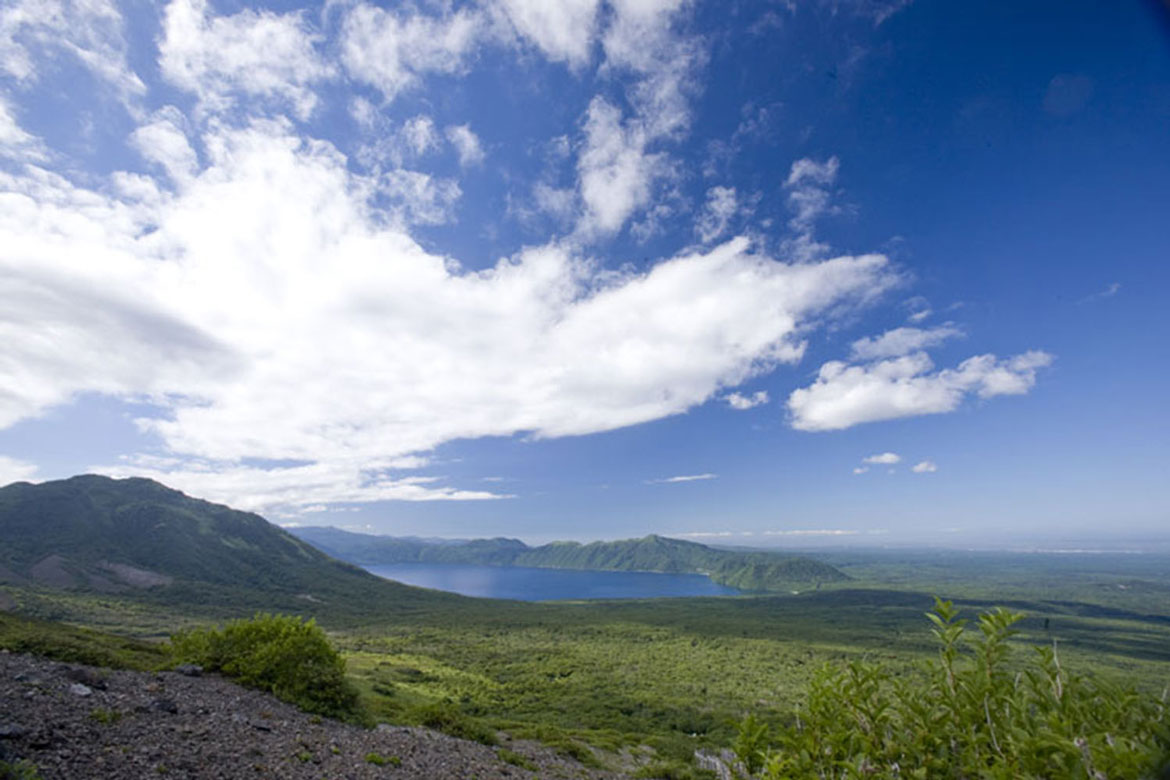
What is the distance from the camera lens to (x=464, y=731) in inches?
1019

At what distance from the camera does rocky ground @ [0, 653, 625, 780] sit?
37.7 feet

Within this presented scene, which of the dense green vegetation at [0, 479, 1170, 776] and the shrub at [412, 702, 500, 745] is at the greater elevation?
the shrub at [412, 702, 500, 745]

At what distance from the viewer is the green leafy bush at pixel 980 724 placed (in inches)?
144

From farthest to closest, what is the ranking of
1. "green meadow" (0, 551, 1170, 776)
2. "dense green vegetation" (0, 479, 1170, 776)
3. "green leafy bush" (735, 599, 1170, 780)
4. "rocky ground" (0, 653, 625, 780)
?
"green meadow" (0, 551, 1170, 776) → "dense green vegetation" (0, 479, 1170, 776) → "rocky ground" (0, 653, 625, 780) → "green leafy bush" (735, 599, 1170, 780)

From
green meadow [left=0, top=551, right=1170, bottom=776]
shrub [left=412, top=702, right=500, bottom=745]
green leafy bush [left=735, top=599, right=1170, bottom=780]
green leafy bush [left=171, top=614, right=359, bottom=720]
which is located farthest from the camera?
green meadow [left=0, top=551, right=1170, bottom=776]

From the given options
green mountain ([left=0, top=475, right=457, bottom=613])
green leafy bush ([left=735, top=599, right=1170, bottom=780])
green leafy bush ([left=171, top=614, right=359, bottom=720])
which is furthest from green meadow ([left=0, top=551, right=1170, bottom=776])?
green mountain ([left=0, top=475, right=457, bottom=613])

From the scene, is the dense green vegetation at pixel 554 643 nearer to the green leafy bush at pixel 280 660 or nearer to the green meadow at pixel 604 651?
the green meadow at pixel 604 651

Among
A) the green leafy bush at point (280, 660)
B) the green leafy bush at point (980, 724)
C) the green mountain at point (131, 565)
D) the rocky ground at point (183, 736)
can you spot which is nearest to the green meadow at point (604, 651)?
the green leafy bush at point (980, 724)

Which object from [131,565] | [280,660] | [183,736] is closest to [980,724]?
[183,736]

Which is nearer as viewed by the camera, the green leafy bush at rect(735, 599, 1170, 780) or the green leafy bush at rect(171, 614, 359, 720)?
the green leafy bush at rect(735, 599, 1170, 780)

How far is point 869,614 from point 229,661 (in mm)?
→ 197420

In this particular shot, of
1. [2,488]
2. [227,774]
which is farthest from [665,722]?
[2,488]

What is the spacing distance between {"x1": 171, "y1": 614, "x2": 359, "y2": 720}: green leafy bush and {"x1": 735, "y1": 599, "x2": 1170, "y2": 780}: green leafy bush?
76.4 feet

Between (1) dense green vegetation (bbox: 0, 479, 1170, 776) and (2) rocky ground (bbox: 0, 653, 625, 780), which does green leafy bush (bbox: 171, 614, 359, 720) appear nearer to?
(2) rocky ground (bbox: 0, 653, 625, 780)
